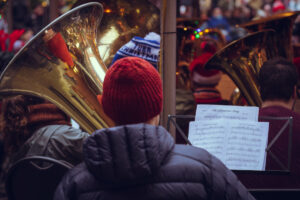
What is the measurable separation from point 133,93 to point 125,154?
0.68 ft

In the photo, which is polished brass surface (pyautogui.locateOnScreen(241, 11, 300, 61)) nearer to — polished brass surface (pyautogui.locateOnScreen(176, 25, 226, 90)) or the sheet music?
polished brass surface (pyautogui.locateOnScreen(176, 25, 226, 90))

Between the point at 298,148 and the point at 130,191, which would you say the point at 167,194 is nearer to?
the point at 130,191

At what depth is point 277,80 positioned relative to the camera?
2252 mm

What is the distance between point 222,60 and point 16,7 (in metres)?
5.47

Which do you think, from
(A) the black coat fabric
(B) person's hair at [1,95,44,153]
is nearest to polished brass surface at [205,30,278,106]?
(B) person's hair at [1,95,44,153]

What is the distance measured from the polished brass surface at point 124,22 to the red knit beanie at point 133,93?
60.2 inches

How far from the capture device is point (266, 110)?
84.2 inches

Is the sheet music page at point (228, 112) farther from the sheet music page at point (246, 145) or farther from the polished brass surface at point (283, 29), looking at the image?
the polished brass surface at point (283, 29)

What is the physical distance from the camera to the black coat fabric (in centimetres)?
117

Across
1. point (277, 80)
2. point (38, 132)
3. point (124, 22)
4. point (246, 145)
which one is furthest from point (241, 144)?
point (124, 22)

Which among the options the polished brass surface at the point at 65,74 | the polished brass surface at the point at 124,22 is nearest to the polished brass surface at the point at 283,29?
the polished brass surface at the point at 124,22

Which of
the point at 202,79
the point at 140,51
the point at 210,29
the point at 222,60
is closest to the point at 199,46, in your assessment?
the point at 210,29

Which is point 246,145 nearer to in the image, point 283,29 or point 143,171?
point 143,171

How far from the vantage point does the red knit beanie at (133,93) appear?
1.29m
